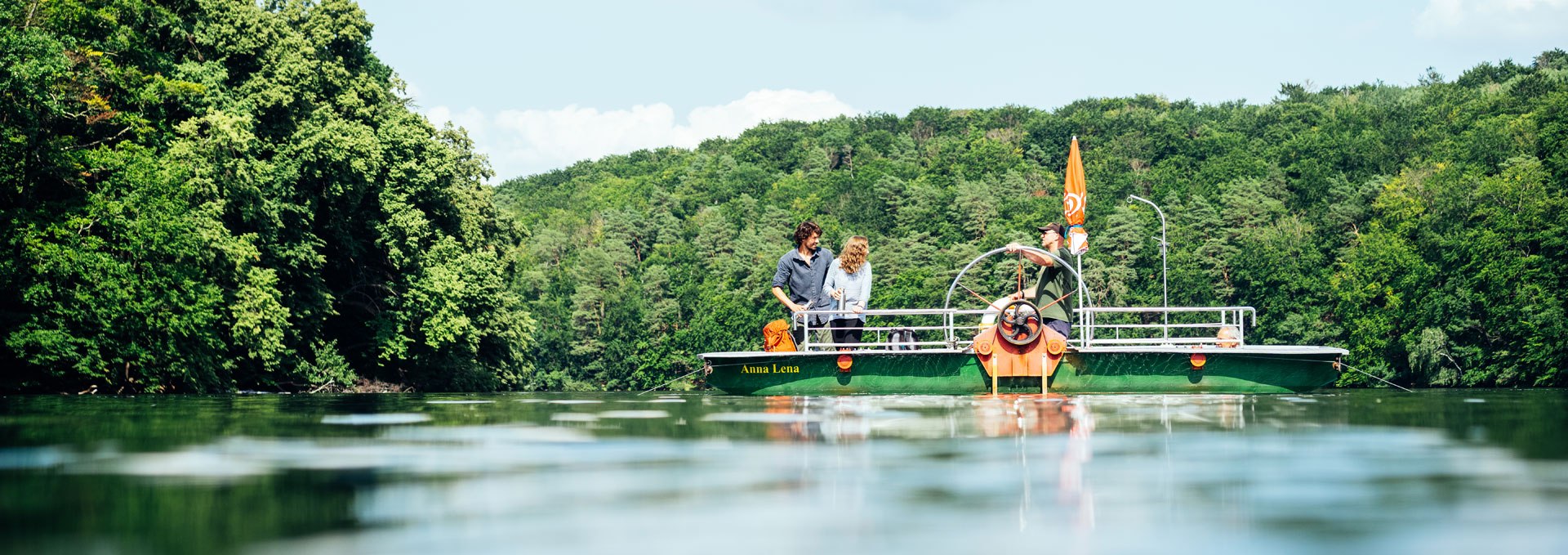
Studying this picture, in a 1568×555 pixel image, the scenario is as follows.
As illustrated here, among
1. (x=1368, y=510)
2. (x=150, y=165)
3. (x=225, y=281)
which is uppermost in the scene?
(x=150, y=165)

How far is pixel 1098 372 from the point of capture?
721 inches

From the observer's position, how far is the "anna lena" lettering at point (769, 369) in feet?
62.6

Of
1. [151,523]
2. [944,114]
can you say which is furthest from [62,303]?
[944,114]

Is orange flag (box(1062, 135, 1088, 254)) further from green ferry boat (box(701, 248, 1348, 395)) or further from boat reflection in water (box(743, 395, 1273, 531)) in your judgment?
boat reflection in water (box(743, 395, 1273, 531))

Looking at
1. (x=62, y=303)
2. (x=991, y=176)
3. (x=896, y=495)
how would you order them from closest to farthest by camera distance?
(x=896, y=495)
(x=62, y=303)
(x=991, y=176)

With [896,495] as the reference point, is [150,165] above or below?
above

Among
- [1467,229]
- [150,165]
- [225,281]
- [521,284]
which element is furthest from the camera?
[521,284]

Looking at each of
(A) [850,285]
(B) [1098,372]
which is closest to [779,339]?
(A) [850,285]

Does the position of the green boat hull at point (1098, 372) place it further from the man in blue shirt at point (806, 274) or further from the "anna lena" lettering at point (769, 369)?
the man in blue shirt at point (806, 274)

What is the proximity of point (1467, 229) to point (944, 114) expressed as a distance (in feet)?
263

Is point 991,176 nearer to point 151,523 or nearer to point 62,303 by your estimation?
point 62,303

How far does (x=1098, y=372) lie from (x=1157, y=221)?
254 feet

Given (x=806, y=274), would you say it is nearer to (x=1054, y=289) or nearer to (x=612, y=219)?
(x=1054, y=289)

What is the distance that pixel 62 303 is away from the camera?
2819 centimetres
